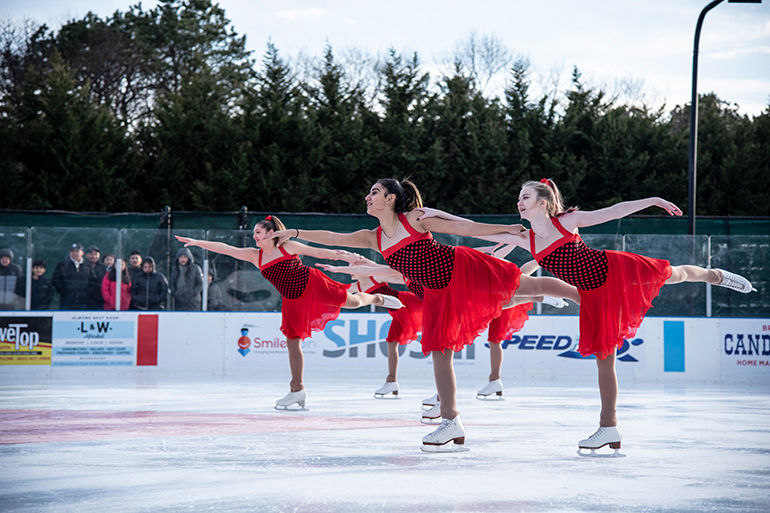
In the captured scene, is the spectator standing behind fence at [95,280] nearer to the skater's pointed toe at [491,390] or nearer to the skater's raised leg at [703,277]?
the skater's pointed toe at [491,390]

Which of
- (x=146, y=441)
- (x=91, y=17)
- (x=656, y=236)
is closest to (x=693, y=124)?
(x=656, y=236)

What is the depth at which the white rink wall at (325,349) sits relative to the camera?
909 centimetres

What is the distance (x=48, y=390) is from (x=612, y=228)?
8606 millimetres

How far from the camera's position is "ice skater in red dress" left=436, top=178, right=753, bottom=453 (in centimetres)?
391

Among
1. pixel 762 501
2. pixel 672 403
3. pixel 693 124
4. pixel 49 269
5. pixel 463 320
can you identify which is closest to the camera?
pixel 762 501

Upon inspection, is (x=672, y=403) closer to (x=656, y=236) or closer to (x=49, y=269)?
(x=656, y=236)

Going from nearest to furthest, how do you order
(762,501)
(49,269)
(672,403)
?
1. (762,501)
2. (672,403)
3. (49,269)

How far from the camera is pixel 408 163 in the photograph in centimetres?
1722

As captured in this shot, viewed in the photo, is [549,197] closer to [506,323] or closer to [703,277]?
[703,277]

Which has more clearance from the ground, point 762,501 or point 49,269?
point 49,269

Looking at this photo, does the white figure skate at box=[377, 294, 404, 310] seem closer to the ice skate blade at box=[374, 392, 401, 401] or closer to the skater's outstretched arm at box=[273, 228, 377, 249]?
the ice skate blade at box=[374, 392, 401, 401]

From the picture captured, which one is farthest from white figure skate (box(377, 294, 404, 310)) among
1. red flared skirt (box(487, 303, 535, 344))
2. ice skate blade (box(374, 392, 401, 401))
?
ice skate blade (box(374, 392, 401, 401))

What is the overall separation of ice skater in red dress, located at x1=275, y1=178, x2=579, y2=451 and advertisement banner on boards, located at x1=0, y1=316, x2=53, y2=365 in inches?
262

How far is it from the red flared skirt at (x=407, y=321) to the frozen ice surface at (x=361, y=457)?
2.03 ft
